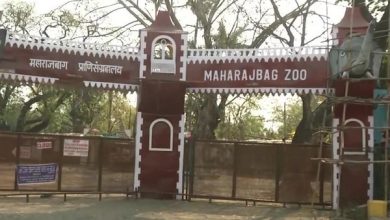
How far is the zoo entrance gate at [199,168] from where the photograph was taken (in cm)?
1401

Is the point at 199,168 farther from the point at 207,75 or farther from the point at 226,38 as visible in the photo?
the point at 226,38

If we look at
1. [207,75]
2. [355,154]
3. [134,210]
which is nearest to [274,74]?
[207,75]

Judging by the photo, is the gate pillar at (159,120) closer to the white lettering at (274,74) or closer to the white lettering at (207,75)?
the white lettering at (207,75)

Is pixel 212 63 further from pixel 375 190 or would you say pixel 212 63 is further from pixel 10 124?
pixel 10 124

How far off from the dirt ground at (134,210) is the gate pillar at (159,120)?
59 cm

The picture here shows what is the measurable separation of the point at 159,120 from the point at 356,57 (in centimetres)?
506

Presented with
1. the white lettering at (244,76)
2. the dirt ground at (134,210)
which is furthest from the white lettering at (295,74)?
the dirt ground at (134,210)

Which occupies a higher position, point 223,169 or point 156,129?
point 156,129

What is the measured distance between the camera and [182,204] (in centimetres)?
1384

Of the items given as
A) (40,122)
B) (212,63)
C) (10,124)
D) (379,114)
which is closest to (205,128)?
(212,63)

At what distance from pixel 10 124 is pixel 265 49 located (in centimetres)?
3013

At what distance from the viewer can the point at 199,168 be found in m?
14.6

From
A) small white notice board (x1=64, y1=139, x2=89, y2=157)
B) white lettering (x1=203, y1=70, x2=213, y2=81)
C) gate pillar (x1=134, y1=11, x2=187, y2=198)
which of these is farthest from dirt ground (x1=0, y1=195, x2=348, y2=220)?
white lettering (x1=203, y1=70, x2=213, y2=81)

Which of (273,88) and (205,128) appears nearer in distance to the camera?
(273,88)
